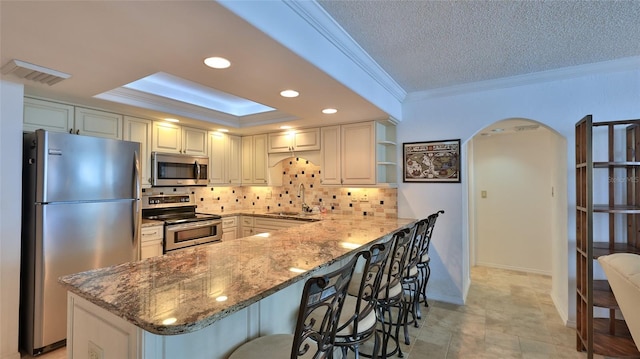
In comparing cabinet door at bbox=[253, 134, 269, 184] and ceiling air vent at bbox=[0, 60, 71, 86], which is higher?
ceiling air vent at bbox=[0, 60, 71, 86]

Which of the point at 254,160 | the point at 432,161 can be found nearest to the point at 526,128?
the point at 432,161

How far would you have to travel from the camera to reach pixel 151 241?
128 inches

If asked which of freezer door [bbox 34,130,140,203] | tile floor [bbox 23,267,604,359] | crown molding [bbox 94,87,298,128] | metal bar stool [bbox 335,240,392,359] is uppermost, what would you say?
crown molding [bbox 94,87,298,128]

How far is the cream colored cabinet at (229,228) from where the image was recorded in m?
4.20

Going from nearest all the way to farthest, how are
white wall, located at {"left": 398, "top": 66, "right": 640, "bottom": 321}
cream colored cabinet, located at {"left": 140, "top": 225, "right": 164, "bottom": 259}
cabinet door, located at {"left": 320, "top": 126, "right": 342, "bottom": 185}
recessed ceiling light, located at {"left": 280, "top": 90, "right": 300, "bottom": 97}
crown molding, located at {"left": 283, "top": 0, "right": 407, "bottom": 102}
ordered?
1. crown molding, located at {"left": 283, "top": 0, "right": 407, "bottom": 102}
2. recessed ceiling light, located at {"left": 280, "top": 90, "right": 300, "bottom": 97}
3. white wall, located at {"left": 398, "top": 66, "right": 640, "bottom": 321}
4. cream colored cabinet, located at {"left": 140, "top": 225, "right": 164, "bottom": 259}
5. cabinet door, located at {"left": 320, "top": 126, "right": 342, "bottom": 185}

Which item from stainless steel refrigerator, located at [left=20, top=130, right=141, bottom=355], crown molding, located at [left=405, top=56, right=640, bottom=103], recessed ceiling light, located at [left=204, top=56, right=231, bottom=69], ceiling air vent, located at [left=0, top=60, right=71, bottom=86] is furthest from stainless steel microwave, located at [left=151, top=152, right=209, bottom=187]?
crown molding, located at [left=405, top=56, right=640, bottom=103]

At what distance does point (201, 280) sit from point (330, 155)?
9.18ft

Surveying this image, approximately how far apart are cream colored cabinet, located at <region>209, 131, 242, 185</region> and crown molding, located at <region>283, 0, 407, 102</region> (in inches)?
100

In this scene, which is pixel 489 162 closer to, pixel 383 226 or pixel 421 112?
pixel 421 112

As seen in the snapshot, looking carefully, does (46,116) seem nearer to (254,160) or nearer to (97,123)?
(97,123)

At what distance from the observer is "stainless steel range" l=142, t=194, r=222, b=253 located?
3.41 meters

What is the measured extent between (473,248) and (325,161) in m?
2.87

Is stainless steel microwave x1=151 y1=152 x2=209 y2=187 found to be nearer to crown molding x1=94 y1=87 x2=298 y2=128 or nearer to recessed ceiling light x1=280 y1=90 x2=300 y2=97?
crown molding x1=94 y1=87 x2=298 y2=128

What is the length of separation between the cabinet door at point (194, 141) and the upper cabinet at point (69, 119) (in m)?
0.79
